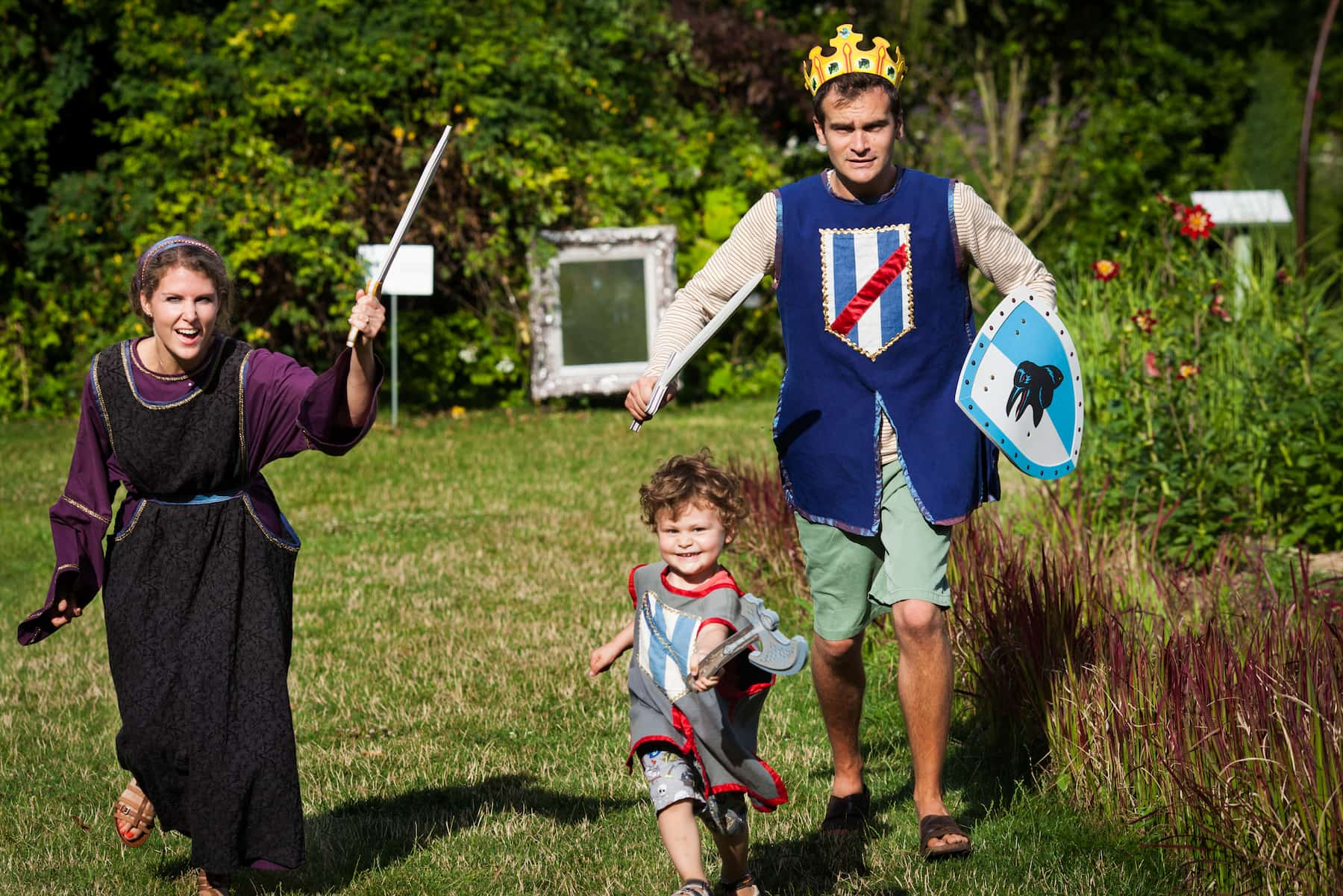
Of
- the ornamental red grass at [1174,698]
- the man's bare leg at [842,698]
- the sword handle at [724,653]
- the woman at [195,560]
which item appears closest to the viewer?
the sword handle at [724,653]

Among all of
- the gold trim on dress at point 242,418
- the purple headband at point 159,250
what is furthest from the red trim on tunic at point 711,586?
the purple headband at point 159,250

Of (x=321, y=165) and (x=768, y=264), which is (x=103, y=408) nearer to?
(x=768, y=264)

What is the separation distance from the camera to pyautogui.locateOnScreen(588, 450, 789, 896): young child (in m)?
3.22

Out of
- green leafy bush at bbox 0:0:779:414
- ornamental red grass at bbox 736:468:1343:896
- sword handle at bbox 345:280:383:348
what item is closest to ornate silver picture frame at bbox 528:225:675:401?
green leafy bush at bbox 0:0:779:414

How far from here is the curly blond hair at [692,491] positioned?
127 inches

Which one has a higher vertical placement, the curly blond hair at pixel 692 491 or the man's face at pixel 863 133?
the man's face at pixel 863 133

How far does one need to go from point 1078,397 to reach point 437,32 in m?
10.2

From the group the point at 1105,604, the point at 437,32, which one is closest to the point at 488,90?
the point at 437,32

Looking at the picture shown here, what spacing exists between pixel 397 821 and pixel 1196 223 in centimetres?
410

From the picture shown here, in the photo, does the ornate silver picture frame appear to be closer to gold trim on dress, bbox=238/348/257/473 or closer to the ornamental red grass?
the ornamental red grass

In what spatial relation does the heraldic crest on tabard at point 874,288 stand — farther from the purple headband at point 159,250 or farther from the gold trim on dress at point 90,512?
the gold trim on dress at point 90,512

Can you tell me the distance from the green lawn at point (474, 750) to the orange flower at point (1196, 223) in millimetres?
2262

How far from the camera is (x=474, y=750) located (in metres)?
4.93

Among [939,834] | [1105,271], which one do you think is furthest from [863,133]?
[1105,271]
